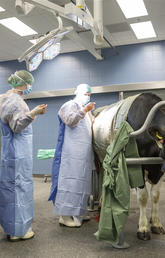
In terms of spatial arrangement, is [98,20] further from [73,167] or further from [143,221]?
[143,221]

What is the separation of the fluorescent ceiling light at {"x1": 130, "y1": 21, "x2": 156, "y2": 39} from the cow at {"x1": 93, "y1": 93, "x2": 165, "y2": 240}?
364cm

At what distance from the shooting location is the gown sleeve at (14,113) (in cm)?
204

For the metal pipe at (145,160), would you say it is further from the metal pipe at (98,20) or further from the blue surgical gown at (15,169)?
the metal pipe at (98,20)

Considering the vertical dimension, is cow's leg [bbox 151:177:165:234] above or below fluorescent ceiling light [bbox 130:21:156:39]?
below

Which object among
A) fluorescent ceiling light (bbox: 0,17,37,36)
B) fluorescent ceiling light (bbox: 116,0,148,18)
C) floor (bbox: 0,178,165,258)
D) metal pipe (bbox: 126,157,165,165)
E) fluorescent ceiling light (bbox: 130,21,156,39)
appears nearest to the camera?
metal pipe (bbox: 126,157,165,165)

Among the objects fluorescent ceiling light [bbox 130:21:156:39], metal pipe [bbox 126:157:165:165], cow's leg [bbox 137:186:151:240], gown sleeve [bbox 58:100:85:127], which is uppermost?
fluorescent ceiling light [bbox 130:21:156:39]

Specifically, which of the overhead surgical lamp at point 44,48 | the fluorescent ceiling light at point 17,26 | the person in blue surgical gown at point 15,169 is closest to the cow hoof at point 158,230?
the person in blue surgical gown at point 15,169

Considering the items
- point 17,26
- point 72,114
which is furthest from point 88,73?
point 72,114

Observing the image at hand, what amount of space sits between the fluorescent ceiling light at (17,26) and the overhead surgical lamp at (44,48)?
2.08m

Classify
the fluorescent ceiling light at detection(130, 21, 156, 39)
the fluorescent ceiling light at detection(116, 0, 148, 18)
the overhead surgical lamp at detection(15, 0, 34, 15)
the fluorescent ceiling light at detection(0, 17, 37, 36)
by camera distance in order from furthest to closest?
the fluorescent ceiling light at detection(130, 21, 156, 39), the fluorescent ceiling light at detection(0, 17, 37, 36), the fluorescent ceiling light at detection(116, 0, 148, 18), the overhead surgical lamp at detection(15, 0, 34, 15)

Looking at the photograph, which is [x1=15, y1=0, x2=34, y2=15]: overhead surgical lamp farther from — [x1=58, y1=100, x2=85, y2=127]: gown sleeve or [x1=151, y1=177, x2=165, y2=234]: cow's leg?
[x1=151, y1=177, x2=165, y2=234]: cow's leg

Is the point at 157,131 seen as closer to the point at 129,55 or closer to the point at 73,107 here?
the point at 73,107

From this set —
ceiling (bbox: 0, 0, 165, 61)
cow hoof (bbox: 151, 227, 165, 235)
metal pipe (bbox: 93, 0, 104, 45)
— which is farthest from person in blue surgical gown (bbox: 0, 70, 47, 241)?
ceiling (bbox: 0, 0, 165, 61)

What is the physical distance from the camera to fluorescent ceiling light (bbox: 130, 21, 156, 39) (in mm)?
5230
